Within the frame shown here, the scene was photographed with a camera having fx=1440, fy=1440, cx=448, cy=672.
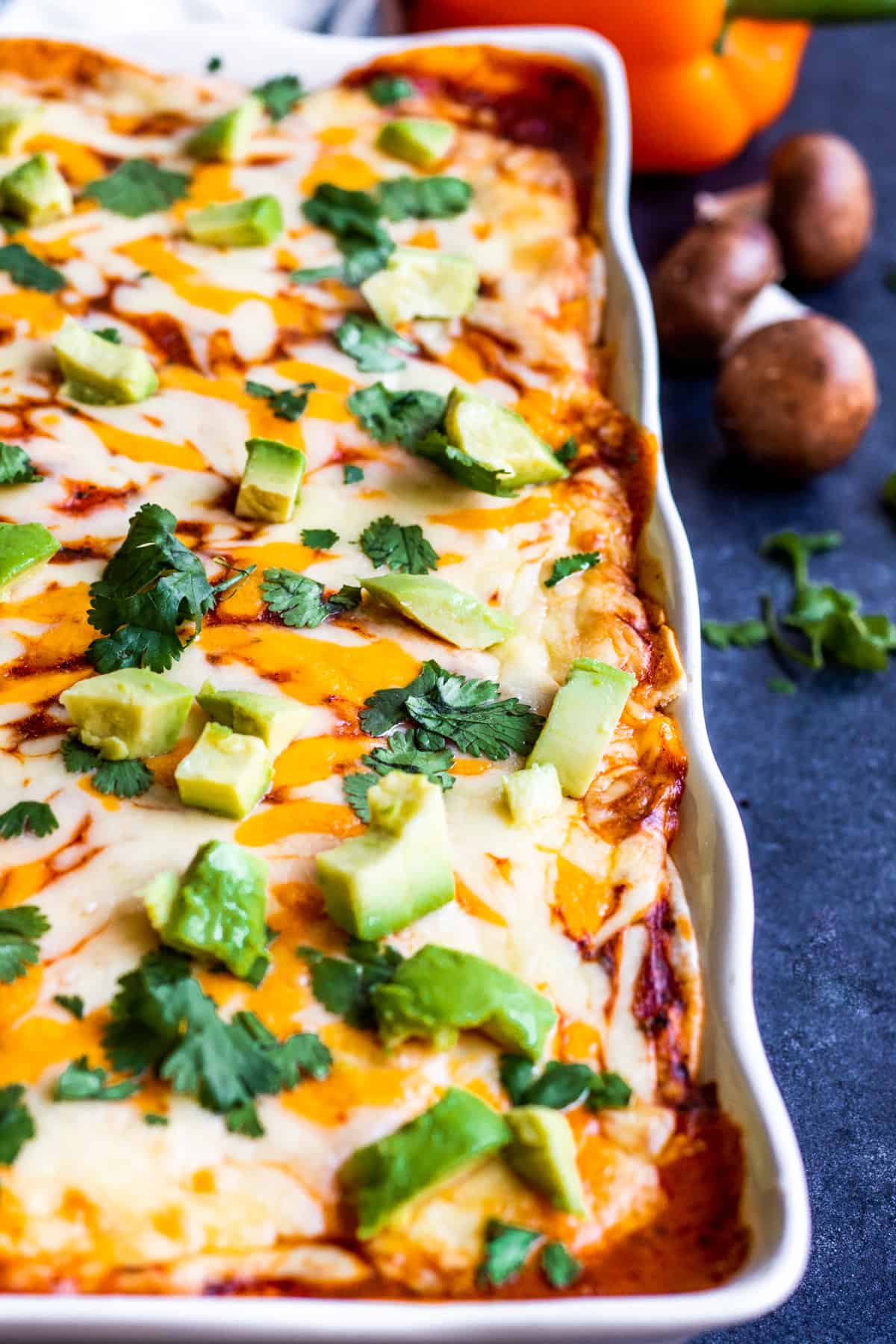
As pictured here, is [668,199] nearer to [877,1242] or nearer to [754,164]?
[754,164]

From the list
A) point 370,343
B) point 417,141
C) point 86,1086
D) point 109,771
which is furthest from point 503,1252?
point 417,141

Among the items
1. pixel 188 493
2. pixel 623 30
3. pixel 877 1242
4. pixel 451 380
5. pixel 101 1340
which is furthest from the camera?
pixel 623 30

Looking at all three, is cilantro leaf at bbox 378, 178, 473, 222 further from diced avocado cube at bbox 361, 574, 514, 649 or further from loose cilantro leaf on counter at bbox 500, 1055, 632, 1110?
loose cilantro leaf on counter at bbox 500, 1055, 632, 1110

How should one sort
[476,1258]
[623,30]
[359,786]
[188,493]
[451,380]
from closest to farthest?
1. [476,1258]
2. [359,786]
3. [188,493]
4. [451,380]
5. [623,30]

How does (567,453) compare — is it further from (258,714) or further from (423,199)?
(258,714)

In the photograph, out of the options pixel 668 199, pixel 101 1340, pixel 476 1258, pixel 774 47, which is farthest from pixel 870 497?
pixel 101 1340

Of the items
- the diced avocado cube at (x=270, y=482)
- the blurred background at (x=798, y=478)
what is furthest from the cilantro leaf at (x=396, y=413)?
the blurred background at (x=798, y=478)

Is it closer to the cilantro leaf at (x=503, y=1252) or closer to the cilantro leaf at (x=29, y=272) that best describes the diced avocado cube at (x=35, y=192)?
the cilantro leaf at (x=29, y=272)
